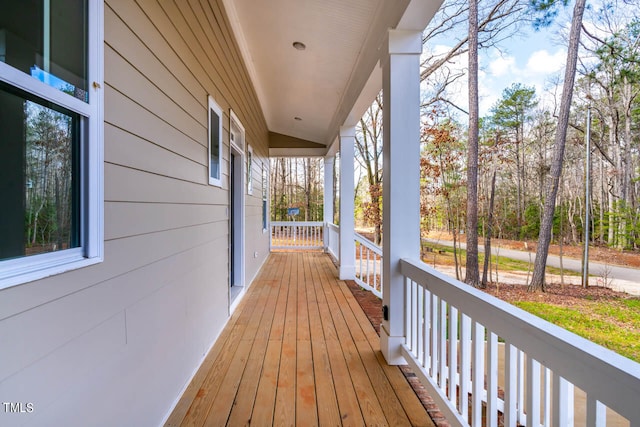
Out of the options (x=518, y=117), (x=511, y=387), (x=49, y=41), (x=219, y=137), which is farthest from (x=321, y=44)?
(x=511, y=387)

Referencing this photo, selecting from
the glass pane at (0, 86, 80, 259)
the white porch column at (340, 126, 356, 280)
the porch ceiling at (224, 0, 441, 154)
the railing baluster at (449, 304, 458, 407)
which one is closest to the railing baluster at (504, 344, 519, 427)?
the railing baluster at (449, 304, 458, 407)

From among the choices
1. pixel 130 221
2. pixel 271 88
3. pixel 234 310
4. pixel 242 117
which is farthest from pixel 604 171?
pixel 271 88

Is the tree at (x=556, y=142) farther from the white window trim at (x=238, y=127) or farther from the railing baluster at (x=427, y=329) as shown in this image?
the white window trim at (x=238, y=127)

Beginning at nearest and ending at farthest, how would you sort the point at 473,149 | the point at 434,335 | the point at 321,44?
the point at 434,335 → the point at 321,44 → the point at 473,149

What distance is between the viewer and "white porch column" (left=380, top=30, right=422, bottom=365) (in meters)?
2.24

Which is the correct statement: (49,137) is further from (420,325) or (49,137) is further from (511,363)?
(420,325)

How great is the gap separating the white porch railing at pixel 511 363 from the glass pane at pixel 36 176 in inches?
62.8

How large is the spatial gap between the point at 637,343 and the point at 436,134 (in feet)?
18.4

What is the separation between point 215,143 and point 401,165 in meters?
1.71

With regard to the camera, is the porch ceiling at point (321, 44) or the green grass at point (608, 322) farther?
the porch ceiling at point (321, 44)

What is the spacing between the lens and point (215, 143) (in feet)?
9.01

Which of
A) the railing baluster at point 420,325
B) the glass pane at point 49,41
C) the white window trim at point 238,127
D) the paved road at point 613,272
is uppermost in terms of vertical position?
the white window trim at point 238,127

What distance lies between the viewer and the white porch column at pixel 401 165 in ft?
7.34

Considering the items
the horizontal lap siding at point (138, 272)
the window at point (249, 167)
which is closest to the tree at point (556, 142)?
the horizontal lap siding at point (138, 272)
